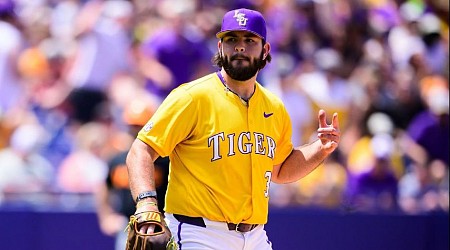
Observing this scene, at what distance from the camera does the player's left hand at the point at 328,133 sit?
5.95m

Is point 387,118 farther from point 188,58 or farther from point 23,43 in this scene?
point 23,43

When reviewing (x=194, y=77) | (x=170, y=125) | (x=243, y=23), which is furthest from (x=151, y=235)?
(x=194, y=77)

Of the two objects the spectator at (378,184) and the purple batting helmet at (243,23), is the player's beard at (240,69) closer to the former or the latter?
the purple batting helmet at (243,23)

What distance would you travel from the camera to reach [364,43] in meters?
12.5

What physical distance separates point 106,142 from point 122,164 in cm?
152

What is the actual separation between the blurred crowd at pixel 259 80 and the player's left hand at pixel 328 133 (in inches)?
102

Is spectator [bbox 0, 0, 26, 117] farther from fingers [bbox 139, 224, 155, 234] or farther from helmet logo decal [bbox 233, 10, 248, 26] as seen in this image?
fingers [bbox 139, 224, 155, 234]

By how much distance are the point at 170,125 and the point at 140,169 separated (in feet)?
0.99

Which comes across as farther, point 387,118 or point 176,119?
point 387,118

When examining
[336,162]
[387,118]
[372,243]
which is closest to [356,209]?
[372,243]

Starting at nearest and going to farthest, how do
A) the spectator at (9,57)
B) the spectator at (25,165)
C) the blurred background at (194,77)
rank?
the blurred background at (194,77) → the spectator at (25,165) → the spectator at (9,57)

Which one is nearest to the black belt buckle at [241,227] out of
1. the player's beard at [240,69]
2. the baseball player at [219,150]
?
the baseball player at [219,150]

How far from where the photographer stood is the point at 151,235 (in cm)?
509

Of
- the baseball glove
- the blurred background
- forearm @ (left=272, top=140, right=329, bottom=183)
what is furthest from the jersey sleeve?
the blurred background
